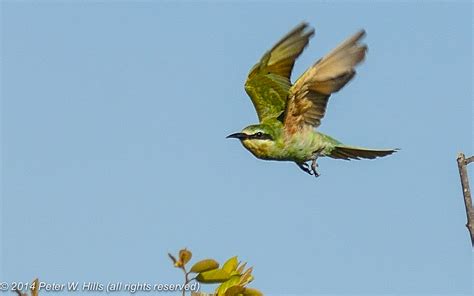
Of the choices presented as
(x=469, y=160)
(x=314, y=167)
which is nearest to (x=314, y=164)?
(x=314, y=167)

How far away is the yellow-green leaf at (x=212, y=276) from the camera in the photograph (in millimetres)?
3508

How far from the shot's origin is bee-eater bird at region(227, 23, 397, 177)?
6672mm

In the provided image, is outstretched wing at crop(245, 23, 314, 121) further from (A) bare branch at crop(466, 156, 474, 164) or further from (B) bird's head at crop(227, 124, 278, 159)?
(A) bare branch at crop(466, 156, 474, 164)

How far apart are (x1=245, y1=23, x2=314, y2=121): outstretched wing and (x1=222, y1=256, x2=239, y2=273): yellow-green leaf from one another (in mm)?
3800

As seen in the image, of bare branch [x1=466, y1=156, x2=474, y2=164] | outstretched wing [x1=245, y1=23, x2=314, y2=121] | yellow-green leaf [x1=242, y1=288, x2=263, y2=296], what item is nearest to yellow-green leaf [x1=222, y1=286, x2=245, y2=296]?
yellow-green leaf [x1=242, y1=288, x2=263, y2=296]

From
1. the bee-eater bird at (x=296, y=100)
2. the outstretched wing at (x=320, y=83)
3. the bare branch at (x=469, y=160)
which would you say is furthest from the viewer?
the bee-eater bird at (x=296, y=100)

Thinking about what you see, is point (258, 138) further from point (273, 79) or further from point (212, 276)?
point (212, 276)

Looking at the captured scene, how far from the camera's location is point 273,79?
25.0 feet

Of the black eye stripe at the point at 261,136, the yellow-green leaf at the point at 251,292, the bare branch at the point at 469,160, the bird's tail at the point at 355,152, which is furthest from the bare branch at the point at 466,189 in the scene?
the bird's tail at the point at 355,152

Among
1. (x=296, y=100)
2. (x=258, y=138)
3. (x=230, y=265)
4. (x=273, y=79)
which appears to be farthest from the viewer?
(x=273, y=79)

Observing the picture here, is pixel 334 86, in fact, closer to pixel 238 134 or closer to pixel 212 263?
pixel 238 134

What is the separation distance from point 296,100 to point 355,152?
91 cm

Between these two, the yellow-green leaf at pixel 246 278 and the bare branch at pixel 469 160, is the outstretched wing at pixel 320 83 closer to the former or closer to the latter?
the bare branch at pixel 469 160

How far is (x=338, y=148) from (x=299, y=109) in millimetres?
700
